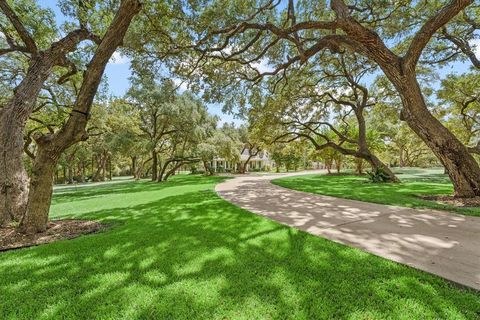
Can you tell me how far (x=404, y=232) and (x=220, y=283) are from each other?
10.5 feet

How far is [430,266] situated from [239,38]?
9442mm

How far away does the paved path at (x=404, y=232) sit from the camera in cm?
256

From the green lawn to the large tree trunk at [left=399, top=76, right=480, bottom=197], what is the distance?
536 cm

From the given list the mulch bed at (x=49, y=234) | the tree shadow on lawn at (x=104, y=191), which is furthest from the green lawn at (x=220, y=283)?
the tree shadow on lawn at (x=104, y=191)

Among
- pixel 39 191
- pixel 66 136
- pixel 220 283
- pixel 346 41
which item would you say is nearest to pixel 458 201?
pixel 346 41

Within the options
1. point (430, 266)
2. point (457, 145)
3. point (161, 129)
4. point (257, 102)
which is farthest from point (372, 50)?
point (161, 129)

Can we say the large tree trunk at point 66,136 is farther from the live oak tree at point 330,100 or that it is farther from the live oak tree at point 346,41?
the live oak tree at point 330,100

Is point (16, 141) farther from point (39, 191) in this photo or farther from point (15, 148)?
point (39, 191)

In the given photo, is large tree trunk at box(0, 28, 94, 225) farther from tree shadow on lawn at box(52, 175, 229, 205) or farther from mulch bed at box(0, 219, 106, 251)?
tree shadow on lawn at box(52, 175, 229, 205)

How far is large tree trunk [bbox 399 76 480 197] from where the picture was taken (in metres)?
6.17

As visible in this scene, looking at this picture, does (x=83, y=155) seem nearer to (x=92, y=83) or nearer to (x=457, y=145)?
(x=92, y=83)

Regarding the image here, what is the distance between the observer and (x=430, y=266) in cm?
250

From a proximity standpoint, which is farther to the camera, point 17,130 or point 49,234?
point 17,130

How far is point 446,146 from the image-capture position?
6207 millimetres
